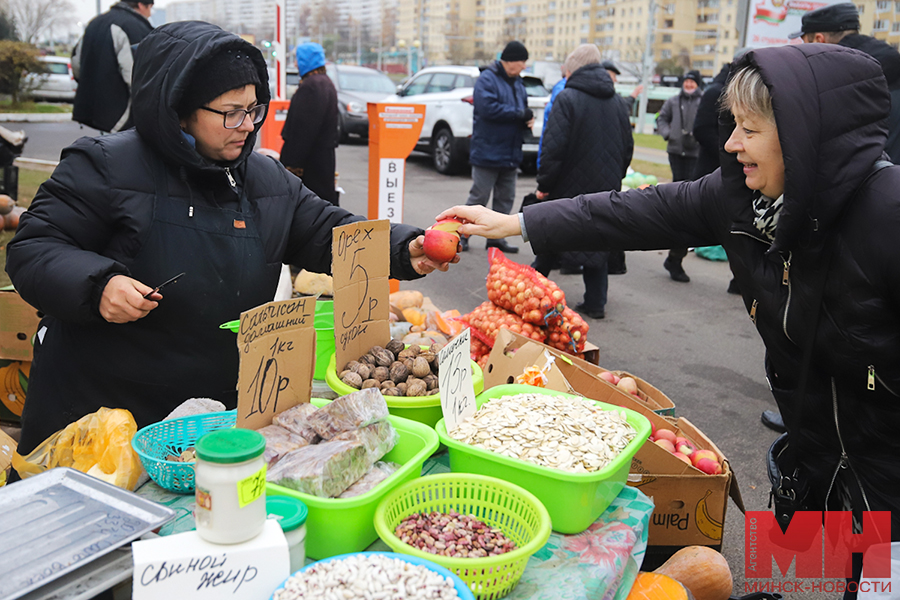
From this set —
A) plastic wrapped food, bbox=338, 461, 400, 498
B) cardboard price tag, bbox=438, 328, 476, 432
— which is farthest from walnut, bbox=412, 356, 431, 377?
plastic wrapped food, bbox=338, 461, 400, 498

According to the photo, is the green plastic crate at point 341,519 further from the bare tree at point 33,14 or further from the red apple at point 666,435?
the bare tree at point 33,14

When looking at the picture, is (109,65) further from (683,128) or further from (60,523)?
(683,128)

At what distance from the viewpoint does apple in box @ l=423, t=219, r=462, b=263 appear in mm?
2381

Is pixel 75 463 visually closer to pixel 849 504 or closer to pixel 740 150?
pixel 740 150

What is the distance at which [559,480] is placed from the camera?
158 cm

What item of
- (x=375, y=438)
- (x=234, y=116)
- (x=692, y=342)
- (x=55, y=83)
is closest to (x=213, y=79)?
(x=234, y=116)

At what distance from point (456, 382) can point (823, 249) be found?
3.26 feet

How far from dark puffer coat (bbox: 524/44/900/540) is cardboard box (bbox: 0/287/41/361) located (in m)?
3.21

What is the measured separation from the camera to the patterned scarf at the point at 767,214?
6.13ft

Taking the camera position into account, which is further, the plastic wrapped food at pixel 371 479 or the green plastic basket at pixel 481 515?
the plastic wrapped food at pixel 371 479

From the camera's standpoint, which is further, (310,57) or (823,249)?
(310,57)

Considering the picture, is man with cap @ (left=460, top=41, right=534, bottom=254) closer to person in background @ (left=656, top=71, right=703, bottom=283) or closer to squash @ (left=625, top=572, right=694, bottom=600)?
person in background @ (left=656, top=71, right=703, bottom=283)

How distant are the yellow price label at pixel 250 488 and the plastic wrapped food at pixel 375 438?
15.0 inches

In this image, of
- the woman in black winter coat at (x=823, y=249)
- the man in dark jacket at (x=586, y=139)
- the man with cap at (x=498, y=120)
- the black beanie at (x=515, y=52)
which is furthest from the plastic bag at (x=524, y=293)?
the black beanie at (x=515, y=52)
